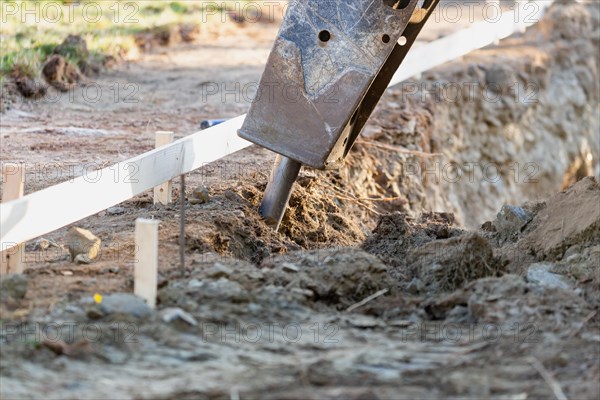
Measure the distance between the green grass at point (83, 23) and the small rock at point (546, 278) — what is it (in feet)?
24.0

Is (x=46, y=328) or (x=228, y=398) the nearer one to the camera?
(x=228, y=398)

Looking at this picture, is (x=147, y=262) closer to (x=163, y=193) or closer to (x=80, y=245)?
(x=80, y=245)

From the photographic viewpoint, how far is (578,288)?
516 centimetres

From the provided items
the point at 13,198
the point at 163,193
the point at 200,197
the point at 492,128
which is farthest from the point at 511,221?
the point at 492,128

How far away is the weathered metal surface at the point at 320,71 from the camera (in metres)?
5.68

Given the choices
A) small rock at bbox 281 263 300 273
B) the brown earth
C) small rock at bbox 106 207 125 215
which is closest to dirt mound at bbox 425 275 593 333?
the brown earth

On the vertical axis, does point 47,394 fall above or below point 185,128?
below

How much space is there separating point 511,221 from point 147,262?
313cm

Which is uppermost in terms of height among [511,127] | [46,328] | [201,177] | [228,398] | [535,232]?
[511,127]

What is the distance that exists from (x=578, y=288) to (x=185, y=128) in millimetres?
5503

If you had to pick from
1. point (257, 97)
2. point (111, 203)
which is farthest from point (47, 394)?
point (257, 97)

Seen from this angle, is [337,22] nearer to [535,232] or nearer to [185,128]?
[535,232]

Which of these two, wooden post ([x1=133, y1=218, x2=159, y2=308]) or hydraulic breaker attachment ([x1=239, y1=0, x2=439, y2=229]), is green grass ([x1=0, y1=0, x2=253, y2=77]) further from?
wooden post ([x1=133, y1=218, x2=159, y2=308])

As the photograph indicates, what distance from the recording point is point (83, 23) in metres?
14.2
